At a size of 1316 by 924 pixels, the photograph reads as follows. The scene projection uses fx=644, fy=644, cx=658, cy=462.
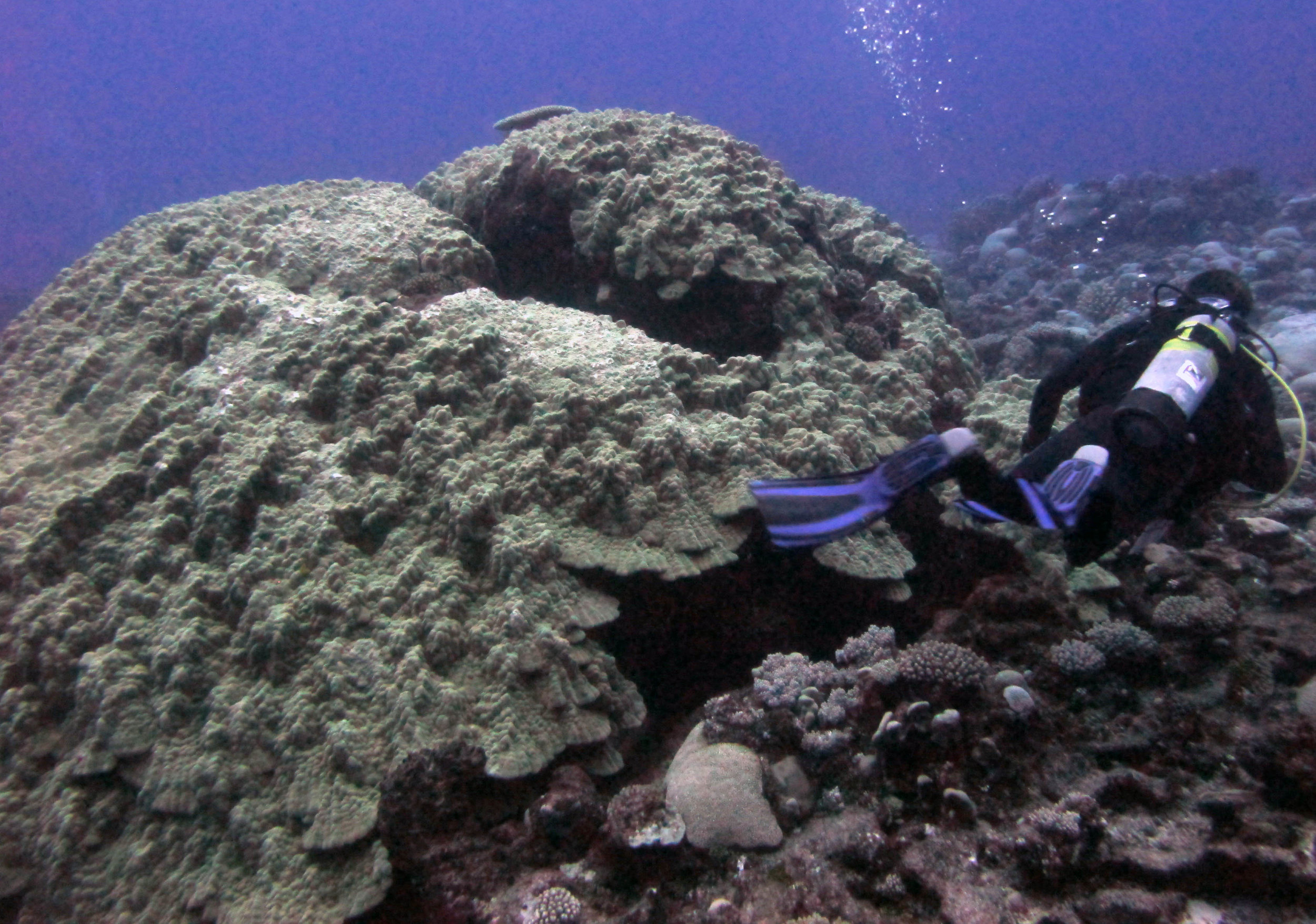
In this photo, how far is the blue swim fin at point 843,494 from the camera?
120 inches

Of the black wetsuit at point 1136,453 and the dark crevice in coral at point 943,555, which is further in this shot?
the dark crevice in coral at point 943,555

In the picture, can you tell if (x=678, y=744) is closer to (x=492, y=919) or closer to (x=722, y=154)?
(x=492, y=919)

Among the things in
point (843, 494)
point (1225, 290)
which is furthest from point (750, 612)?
point (1225, 290)

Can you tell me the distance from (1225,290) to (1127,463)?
5.21 ft

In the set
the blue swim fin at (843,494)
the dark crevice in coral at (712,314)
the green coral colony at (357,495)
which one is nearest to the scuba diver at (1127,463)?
the blue swim fin at (843,494)

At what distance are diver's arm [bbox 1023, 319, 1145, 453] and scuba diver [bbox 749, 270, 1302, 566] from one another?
173 mm

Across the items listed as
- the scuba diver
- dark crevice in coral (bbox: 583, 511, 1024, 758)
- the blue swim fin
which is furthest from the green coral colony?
the scuba diver

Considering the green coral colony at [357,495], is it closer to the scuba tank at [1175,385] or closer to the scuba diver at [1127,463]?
the scuba diver at [1127,463]

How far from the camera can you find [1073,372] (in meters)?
3.94

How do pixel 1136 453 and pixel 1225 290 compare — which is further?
pixel 1225 290

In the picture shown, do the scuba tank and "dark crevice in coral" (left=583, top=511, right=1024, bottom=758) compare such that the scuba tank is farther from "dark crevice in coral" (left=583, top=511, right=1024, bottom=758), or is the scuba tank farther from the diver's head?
"dark crevice in coral" (left=583, top=511, right=1024, bottom=758)

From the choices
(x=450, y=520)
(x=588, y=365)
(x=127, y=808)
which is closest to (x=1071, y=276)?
(x=588, y=365)

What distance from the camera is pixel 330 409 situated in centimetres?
411

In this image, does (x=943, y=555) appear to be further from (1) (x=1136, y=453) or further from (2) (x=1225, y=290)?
(2) (x=1225, y=290)
